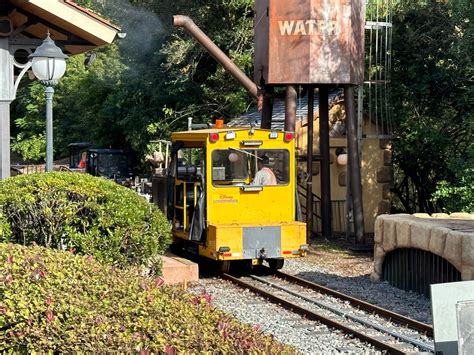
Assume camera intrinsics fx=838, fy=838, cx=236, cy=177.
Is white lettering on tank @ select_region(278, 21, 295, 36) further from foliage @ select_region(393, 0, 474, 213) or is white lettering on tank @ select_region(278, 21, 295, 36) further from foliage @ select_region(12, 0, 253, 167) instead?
foliage @ select_region(12, 0, 253, 167)

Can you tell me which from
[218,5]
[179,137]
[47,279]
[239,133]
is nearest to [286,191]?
[239,133]

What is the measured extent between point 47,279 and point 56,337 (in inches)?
27.1

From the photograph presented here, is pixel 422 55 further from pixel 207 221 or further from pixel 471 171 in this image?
pixel 207 221

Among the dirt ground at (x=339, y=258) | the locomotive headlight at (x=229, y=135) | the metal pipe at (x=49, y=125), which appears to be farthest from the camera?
the dirt ground at (x=339, y=258)

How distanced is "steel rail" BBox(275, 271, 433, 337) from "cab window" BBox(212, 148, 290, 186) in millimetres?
1754

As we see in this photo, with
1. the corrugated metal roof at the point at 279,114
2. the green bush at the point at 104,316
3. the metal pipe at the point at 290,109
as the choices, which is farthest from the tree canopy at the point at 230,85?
the green bush at the point at 104,316

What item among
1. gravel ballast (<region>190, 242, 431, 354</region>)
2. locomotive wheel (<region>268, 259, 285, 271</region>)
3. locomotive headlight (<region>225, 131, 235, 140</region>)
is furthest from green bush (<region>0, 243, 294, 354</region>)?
locomotive wheel (<region>268, 259, 285, 271</region>)

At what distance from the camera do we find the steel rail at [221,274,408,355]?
9.26 meters

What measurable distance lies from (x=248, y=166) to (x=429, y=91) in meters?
9.57

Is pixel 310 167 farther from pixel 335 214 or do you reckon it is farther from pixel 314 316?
pixel 314 316

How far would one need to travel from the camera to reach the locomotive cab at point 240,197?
13.8 m

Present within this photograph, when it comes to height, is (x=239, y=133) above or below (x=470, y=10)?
below

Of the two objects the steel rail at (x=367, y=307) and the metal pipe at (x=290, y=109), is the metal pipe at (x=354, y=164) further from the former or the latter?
the steel rail at (x=367, y=307)

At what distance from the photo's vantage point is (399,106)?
22844 mm
